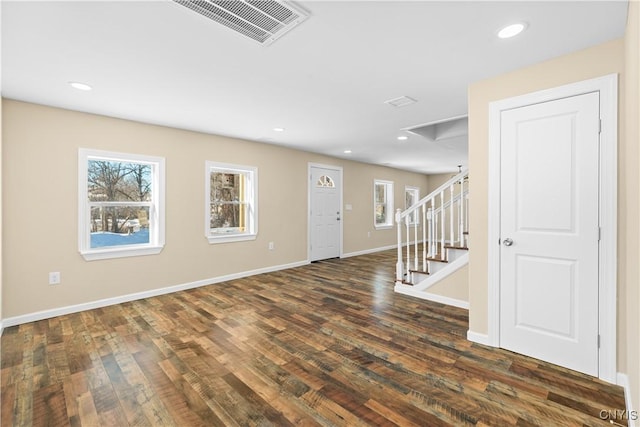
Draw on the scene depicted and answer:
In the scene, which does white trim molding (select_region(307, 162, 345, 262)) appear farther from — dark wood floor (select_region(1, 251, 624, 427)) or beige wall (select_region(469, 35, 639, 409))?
beige wall (select_region(469, 35, 639, 409))

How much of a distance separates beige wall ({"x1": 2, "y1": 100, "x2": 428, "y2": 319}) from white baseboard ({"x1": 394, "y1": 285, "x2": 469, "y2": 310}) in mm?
2508

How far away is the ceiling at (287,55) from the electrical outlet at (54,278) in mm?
1917

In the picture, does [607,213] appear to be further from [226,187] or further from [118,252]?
[118,252]

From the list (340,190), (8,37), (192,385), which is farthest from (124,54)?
(340,190)

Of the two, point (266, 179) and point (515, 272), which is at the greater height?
point (266, 179)

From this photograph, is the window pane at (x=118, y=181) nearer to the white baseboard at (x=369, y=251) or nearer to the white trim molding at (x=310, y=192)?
the white trim molding at (x=310, y=192)

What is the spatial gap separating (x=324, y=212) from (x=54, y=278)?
4.58m

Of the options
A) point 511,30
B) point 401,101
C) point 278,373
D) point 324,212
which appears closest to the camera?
point 511,30

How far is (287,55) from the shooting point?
223cm

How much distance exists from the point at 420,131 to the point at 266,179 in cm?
282

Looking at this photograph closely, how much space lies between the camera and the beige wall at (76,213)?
3.10 m

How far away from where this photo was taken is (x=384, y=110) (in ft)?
11.5

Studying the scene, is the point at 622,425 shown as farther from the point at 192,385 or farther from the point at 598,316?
the point at 192,385

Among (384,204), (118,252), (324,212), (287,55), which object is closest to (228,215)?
(118,252)
